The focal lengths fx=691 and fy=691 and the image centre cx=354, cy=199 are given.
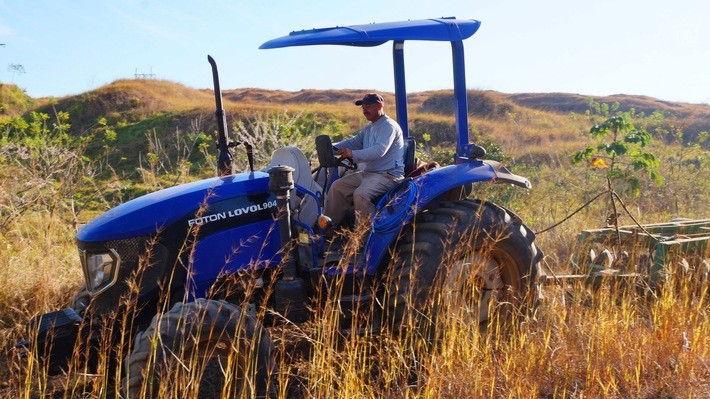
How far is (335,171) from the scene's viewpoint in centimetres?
495

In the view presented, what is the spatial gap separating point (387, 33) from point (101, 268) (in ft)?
6.74

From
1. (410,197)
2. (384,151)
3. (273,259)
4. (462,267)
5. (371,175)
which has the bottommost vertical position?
(462,267)

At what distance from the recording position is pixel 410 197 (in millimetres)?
4254

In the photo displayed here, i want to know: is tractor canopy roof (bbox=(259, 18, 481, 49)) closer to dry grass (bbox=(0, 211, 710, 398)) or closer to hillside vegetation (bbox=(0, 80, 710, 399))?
hillside vegetation (bbox=(0, 80, 710, 399))

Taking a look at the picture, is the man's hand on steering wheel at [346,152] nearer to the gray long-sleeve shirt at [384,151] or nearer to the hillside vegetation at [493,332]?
Result: the gray long-sleeve shirt at [384,151]

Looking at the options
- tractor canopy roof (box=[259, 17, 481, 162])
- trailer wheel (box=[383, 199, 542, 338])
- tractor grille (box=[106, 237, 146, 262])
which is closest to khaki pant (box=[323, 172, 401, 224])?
trailer wheel (box=[383, 199, 542, 338])

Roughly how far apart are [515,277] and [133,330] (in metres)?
2.37

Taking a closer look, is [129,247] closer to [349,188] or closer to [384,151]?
[349,188]

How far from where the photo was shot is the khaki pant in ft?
14.8

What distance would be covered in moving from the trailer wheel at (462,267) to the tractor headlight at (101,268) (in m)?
1.50

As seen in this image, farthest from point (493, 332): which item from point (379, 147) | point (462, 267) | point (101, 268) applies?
point (101, 268)

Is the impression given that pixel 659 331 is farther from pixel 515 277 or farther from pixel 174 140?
pixel 174 140

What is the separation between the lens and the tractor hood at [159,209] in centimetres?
373

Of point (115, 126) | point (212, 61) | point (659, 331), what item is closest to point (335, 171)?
point (212, 61)
